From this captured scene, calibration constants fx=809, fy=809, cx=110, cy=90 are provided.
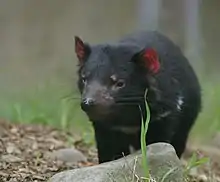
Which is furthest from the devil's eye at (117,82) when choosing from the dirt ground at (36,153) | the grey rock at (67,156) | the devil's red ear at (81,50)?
the grey rock at (67,156)

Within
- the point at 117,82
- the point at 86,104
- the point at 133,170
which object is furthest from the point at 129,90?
the point at 133,170

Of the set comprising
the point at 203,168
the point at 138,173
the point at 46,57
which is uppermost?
the point at 138,173

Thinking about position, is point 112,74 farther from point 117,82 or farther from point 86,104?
point 86,104

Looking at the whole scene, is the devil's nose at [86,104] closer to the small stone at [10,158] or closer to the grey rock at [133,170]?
the grey rock at [133,170]

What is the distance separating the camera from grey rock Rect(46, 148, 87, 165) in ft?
14.7

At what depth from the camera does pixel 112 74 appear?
3.70m

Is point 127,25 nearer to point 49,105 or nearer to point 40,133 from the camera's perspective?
point 49,105

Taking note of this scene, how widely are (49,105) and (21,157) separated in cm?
196

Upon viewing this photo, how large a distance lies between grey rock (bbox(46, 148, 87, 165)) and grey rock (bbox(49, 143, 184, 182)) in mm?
862

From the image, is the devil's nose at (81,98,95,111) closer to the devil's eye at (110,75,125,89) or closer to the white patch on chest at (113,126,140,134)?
the devil's eye at (110,75,125,89)

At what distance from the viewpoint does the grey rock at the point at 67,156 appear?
14.7 feet

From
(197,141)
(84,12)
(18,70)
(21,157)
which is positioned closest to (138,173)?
(21,157)

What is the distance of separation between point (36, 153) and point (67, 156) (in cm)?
17

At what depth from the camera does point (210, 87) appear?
6.98 meters
